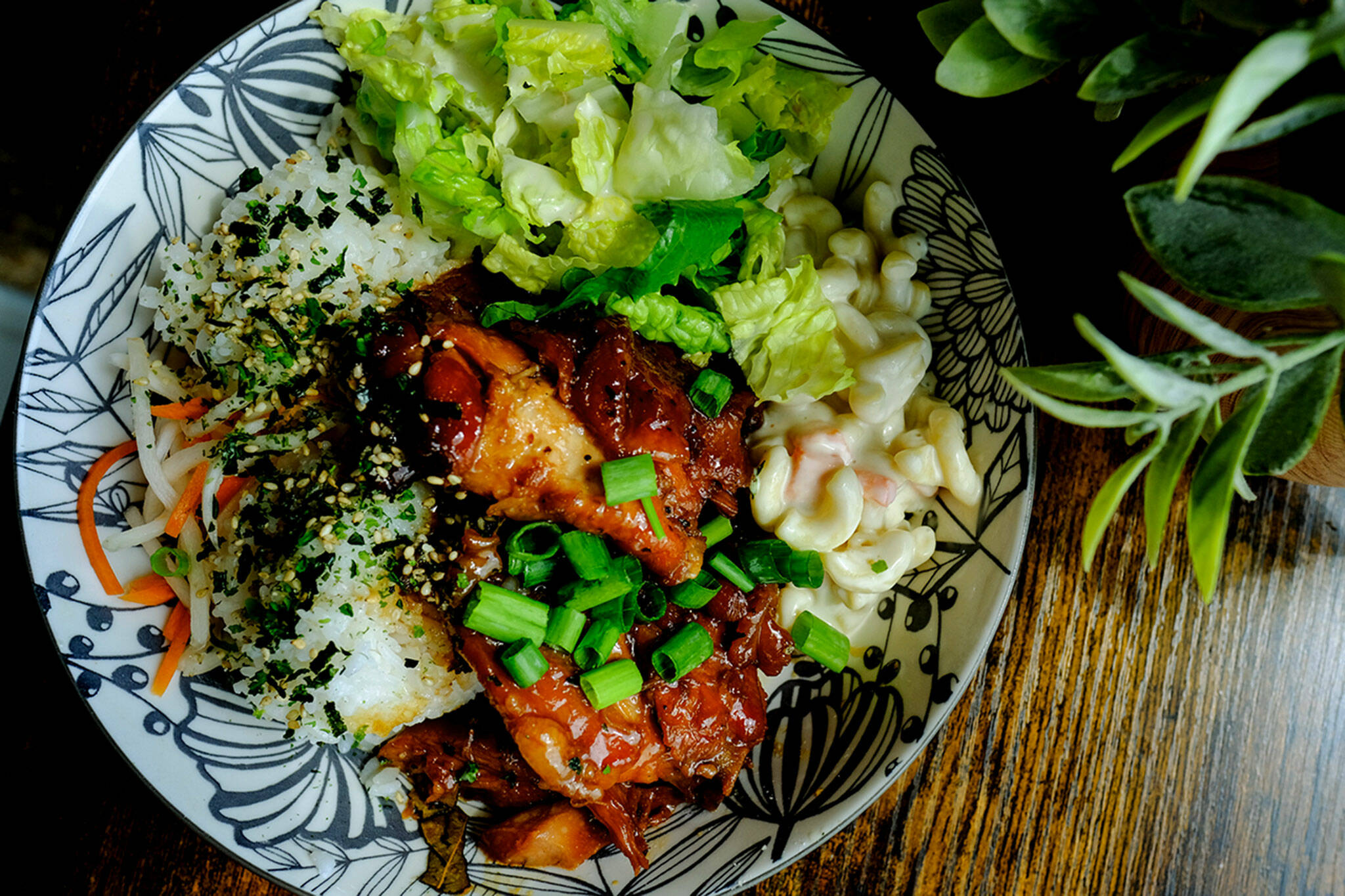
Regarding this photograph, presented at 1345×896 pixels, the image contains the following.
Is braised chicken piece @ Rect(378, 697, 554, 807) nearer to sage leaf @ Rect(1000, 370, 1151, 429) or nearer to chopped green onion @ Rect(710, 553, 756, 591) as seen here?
chopped green onion @ Rect(710, 553, 756, 591)

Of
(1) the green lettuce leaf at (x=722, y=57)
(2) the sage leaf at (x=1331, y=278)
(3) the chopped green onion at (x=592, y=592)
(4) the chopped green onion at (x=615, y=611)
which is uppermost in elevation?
(1) the green lettuce leaf at (x=722, y=57)

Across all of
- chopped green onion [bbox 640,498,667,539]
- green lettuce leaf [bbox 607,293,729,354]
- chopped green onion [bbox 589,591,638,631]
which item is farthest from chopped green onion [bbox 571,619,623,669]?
green lettuce leaf [bbox 607,293,729,354]

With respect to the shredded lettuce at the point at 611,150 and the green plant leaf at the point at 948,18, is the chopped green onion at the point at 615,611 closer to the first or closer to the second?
the shredded lettuce at the point at 611,150

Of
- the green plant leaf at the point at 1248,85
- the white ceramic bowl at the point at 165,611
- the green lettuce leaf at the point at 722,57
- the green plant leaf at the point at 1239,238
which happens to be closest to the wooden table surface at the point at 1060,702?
the white ceramic bowl at the point at 165,611

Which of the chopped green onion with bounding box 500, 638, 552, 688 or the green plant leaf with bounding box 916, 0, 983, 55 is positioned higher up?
→ the green plant leaf with bounding box 916, 0, 983, 55

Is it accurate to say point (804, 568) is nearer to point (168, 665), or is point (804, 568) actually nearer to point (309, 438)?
point (309, 438)
